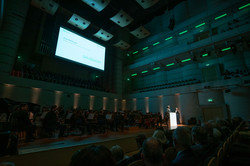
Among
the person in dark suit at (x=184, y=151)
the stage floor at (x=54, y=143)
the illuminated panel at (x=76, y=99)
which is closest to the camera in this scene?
the person in dark suit at (x=184, y=151)

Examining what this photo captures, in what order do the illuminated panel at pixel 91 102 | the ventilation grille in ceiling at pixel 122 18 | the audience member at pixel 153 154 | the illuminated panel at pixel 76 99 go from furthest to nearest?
the illuminated panel at pixel 91 102 → the illuminated panel at pixel 76 99 → the ventilation grille in ceiling at pixel 122 18 → the audience member at pixel 153 154

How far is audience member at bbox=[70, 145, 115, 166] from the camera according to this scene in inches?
23.7

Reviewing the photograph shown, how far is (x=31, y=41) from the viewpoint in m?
12.5

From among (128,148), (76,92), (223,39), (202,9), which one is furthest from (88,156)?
(202,9)

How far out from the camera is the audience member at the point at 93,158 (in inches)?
23.7

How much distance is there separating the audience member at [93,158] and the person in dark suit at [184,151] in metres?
1.20

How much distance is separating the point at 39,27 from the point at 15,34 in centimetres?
386

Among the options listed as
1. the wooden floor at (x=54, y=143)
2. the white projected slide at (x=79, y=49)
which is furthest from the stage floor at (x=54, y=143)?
the white projected slide at (x=79, y=49)

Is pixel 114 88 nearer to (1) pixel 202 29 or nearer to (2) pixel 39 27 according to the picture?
(2) pixel 39 27

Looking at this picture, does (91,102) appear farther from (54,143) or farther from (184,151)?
(184,151)

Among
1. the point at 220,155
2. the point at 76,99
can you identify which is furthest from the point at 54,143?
the point at 76,99

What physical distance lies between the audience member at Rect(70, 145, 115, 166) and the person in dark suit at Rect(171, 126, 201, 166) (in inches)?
47.1

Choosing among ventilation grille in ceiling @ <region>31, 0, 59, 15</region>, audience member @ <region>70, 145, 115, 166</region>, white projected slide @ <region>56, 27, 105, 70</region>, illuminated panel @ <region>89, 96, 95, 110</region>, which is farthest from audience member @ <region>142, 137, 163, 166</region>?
illuminated panel @ <region>89, 96, 95, 110</region>

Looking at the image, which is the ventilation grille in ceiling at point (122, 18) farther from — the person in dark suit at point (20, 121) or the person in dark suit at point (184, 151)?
the person in dark suit at point (184, 151)
